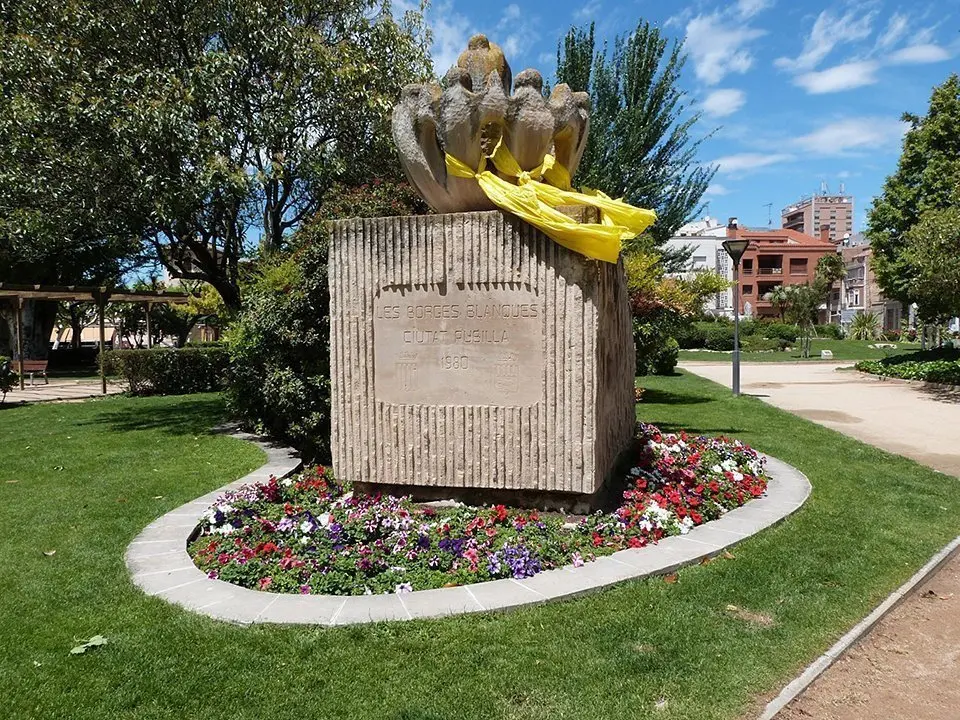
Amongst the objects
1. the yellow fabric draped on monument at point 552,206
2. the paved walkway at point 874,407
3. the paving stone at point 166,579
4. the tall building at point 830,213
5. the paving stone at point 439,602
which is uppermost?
the tall building at point 830,213

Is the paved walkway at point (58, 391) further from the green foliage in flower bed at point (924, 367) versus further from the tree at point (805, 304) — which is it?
the tree at point (805, 304)

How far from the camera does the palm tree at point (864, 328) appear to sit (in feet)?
164

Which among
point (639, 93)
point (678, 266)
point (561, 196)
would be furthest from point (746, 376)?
point (561, 196)

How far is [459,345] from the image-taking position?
5344 millimetres

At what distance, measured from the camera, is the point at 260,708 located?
296 centimetres

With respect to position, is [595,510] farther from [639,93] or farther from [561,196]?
[639,93]

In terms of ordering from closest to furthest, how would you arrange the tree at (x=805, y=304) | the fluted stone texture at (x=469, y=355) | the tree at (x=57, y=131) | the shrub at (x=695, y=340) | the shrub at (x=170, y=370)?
the fluted stone texture at (x=469, y=355) → the tree at (x=57, y=131) → the shrub at (x=170, y=370) → the tree at (x=805, y=304) → the shrub at (x=695, y=340)

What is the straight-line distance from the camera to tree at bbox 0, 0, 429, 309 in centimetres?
1006

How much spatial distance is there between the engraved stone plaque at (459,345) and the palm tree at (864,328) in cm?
5308

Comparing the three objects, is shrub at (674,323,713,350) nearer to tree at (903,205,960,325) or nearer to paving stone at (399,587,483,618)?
tree at (903,205,960,325)

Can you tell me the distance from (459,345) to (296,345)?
3.83m

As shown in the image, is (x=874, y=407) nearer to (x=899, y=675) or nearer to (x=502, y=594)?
(x=899, y=675)

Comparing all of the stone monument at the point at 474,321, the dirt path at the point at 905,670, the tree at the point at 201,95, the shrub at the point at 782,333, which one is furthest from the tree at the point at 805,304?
the stone monument at the point at 474,321

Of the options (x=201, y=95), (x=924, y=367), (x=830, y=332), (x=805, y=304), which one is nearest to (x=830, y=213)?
(x=830, y=332)
